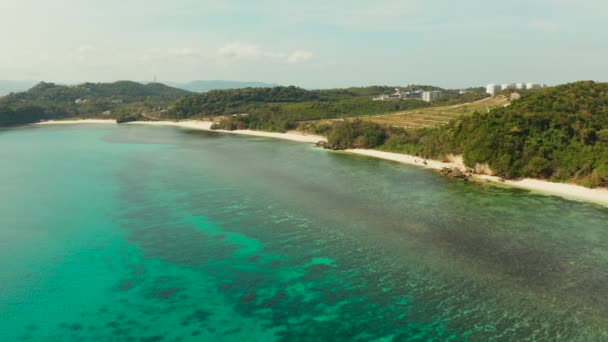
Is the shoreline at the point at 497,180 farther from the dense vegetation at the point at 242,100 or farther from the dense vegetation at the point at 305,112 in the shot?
the dense vegetation at the point at 242,100

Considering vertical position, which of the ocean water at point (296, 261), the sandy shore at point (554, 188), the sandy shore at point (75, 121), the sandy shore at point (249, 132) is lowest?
the ocean water at point (296, 261)

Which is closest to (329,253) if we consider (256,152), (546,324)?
(546,324)

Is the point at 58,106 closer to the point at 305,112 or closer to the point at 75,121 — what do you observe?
the point at 75,121

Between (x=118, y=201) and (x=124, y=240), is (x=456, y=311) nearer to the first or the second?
(x=124, y=240)

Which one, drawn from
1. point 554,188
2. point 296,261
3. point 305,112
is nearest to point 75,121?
point 305,112

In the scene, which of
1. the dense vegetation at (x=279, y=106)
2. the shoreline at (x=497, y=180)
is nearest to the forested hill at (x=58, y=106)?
the dense vegetation at (x=279, y=106)

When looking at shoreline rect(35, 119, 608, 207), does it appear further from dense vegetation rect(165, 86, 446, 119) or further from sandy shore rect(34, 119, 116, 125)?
sandy shore rect(34, 119, 116, 125)
